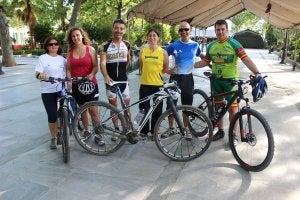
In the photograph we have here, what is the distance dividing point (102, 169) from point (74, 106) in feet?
3.34

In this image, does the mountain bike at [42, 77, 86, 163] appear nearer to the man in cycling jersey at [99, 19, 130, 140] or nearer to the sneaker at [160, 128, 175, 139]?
the man in cycling jersey at [99, 19, 130, 140]

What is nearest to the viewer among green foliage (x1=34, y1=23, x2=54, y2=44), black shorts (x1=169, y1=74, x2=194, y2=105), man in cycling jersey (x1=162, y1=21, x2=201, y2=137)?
man in cycling jersey (x1=162, y1=21, x2=201, y2=137)

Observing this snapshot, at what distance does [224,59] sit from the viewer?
14.3 feet

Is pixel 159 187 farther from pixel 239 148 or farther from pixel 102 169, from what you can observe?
pixel 239 148

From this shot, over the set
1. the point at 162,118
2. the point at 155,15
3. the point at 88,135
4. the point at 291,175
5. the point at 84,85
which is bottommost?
the point at 291,175

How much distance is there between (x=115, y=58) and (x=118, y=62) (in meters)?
0.07

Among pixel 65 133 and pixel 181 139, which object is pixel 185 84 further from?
pixel 65 133

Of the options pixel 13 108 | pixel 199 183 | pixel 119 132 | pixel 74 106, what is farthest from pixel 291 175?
pixel 13 108

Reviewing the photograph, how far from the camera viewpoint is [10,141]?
482cm

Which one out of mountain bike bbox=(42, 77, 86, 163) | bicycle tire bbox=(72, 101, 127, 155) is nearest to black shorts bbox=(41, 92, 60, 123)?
mountain bike bbox=(42, 77, 86, 163)

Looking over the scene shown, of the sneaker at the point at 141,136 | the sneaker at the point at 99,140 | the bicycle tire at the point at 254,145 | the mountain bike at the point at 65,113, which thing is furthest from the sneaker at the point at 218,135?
the mountain bike at the point at 65,113

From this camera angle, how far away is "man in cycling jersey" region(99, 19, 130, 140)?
4262 millimetres

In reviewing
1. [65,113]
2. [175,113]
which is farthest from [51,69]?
[175,113]

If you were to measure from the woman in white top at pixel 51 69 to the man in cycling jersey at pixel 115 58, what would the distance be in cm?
56
